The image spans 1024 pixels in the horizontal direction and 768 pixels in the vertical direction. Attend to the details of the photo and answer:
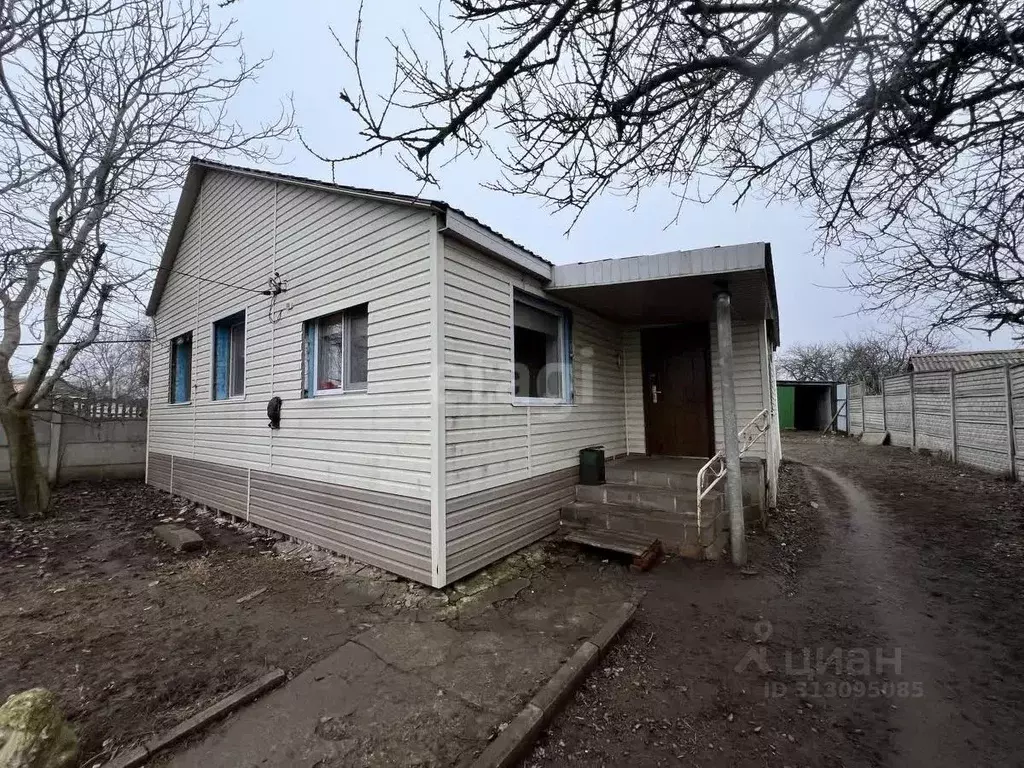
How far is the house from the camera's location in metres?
4.11

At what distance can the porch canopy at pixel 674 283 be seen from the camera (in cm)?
431

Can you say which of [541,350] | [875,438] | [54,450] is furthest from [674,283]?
[875,438]

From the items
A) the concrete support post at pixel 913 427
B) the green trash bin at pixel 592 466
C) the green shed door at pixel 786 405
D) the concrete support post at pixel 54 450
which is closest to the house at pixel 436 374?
the green trash bin at pixel 592 466

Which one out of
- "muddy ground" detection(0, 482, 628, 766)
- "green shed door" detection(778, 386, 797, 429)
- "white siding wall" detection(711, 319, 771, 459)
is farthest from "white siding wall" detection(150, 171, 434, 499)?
"green shed door" detection(778, 386, 797, 429)

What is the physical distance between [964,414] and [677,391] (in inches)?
314

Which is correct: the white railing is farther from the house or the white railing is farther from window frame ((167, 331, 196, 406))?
window frame ((167, 331, 196, 406))

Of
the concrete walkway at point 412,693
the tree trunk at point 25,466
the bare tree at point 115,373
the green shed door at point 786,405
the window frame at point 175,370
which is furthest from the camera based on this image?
the green shed door at point 786,405

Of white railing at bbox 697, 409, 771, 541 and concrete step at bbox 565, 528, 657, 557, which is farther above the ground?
white railing at bbox 697, 409, 771, 541

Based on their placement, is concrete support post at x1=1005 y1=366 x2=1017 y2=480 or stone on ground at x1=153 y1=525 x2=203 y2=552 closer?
stone on ground at x1=153 y1=525 x2=203 y2=552

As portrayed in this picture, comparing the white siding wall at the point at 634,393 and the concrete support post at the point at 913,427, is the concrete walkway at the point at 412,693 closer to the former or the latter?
the white siding wall at the point at 634,393

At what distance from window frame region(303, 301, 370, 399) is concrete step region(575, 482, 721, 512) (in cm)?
307

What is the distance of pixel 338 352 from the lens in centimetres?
514

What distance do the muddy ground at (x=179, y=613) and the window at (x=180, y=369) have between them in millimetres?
3222

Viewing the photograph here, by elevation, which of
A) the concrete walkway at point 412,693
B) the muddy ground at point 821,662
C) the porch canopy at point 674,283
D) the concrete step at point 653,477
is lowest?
the muddy ground at point 821,662
